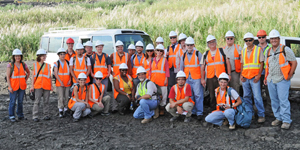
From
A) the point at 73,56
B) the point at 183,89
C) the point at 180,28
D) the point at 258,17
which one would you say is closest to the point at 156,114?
the point at 183,89

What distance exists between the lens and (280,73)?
6.09 meters

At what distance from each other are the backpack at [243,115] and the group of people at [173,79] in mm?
130

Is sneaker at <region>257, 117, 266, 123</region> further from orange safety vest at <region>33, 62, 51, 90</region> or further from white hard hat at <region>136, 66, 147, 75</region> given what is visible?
orange safety vest at <region>33, 62, 51, 90</region>

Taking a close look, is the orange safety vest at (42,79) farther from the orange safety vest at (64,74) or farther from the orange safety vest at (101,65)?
the orange safety vest at (101,65)

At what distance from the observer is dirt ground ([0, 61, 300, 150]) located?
5.48 metres

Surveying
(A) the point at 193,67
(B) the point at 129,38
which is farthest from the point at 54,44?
(A) the point at 193,67

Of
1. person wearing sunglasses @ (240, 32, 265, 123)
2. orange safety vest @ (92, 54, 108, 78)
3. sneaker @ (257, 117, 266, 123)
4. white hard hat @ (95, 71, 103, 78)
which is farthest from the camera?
orange safety vest @ (92, 54, 108, 78)

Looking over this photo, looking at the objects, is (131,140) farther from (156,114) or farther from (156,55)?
(156,55)

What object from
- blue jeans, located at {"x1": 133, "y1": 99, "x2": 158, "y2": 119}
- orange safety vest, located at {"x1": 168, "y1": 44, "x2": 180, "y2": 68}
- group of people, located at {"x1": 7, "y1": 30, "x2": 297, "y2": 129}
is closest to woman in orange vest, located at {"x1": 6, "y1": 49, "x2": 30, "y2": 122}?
group of people, located at {"x1": 7, "y1": 30, "x2": 297, "y2": 129}

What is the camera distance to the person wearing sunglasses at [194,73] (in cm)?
711

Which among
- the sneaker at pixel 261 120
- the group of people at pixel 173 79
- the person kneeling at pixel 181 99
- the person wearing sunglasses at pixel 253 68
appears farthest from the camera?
the person kneeling at pixel 181 99

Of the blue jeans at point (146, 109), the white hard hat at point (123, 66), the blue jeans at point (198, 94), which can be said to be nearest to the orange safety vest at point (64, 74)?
the white hard hat at point (123, 66)

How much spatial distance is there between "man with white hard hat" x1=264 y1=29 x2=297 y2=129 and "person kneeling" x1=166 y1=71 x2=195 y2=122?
1.75 m

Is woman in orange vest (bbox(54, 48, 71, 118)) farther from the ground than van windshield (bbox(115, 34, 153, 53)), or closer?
closer
